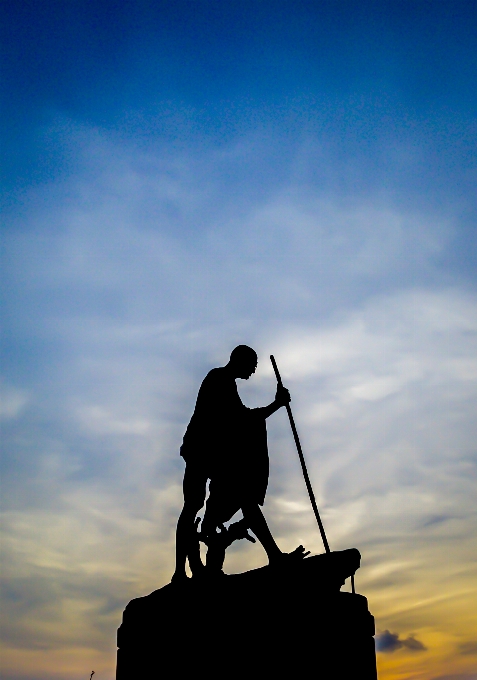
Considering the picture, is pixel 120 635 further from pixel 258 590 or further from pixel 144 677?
pixel 258 590

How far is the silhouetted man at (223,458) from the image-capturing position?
7715 millimetres

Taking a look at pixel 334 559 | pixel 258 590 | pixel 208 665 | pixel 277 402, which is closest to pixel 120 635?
pixel 208 665

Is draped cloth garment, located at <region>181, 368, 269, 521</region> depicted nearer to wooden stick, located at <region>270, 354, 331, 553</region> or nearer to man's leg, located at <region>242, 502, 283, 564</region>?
man's leg, located at <region>242, 502, 283, 564</region>

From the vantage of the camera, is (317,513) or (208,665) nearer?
(208,665)

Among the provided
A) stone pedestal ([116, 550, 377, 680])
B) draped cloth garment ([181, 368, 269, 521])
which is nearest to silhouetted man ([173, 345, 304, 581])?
draped cloth garment ([181, 368, 269, 521])

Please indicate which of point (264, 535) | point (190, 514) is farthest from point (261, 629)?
point (190, 514)

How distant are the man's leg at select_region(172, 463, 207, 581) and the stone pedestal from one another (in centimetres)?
52

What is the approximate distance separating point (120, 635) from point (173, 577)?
83 centimetres

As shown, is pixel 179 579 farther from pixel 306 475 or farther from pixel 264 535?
pixel 306 475

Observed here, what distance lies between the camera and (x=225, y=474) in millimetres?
7828

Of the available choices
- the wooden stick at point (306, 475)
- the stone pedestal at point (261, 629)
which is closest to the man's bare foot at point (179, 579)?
the stone pedestal at point (261, 629)

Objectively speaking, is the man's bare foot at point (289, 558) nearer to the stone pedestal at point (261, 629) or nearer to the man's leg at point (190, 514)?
→ the stone pedestal at point (261, 629)

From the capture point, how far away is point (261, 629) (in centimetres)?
669

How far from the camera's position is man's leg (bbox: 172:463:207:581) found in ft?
25.1
